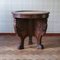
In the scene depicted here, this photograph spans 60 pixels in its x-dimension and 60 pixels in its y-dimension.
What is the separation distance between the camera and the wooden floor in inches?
134

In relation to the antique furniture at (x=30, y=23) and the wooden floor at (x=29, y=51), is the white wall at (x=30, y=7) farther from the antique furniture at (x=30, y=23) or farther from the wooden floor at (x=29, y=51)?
the antique furniture at (x=30, y=23)

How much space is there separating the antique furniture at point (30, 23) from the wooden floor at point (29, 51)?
17 cm

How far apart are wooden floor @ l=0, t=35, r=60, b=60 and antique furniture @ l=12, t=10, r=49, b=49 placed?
0.56 feet

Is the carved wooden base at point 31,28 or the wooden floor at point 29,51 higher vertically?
the carved wooden base at point 31,28

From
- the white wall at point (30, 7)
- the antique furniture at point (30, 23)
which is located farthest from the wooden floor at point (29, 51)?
the white wall at point (30, 7)

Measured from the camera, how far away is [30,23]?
3.98 m

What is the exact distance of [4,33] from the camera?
5.12 m

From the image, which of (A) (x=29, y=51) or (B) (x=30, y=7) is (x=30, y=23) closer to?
(A) (x=29, y=51)

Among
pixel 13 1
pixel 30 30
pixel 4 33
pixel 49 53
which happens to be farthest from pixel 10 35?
pixel 49 53

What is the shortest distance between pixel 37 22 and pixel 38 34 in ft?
0.80

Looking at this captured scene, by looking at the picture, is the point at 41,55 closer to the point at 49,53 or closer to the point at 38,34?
the point at 49,53

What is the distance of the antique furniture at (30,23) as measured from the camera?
370 centimetres

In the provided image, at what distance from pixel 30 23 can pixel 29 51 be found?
59cm

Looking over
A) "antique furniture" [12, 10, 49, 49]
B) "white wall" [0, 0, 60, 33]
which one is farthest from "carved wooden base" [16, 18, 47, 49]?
"white wall" [0, 0, 60, 33]
